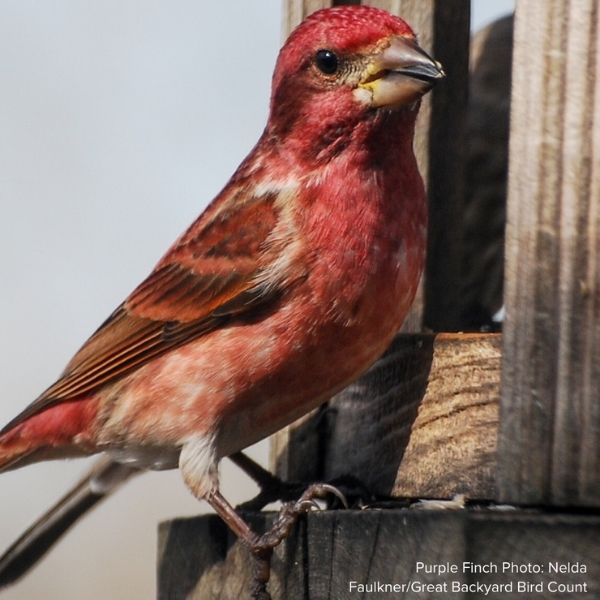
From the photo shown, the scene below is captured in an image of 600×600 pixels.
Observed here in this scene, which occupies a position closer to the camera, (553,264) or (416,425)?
(553,264)

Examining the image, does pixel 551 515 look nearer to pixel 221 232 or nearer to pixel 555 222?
pixel 555 222

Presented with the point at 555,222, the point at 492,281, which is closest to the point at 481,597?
the point at 555,222

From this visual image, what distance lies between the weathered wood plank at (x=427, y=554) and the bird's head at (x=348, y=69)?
1438 mm

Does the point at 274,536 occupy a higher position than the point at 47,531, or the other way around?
the point at 47,531

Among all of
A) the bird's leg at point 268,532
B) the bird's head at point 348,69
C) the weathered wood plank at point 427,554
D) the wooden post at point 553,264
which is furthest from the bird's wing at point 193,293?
the wooden post at point 553,264

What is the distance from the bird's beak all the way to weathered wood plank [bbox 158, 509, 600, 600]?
4.74ft

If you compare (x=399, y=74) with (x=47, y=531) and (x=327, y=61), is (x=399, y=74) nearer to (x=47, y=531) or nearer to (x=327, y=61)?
(x=327, y=61)

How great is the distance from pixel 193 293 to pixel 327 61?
1.05m

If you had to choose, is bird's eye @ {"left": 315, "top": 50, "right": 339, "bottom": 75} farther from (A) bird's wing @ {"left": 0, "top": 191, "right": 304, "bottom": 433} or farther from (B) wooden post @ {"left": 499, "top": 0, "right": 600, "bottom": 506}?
(B) wooden post @ {"left": 499, "top": 0, "right": 600, "bottom": 506}

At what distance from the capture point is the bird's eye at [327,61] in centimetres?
557

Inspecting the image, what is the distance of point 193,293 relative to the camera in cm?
606

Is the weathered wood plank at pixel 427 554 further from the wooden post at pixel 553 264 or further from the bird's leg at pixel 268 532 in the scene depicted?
the wooden post at pixel 553 264

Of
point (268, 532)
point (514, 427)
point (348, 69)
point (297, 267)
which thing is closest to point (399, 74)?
point (348, 69)

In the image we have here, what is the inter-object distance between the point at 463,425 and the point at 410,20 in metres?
1.63
